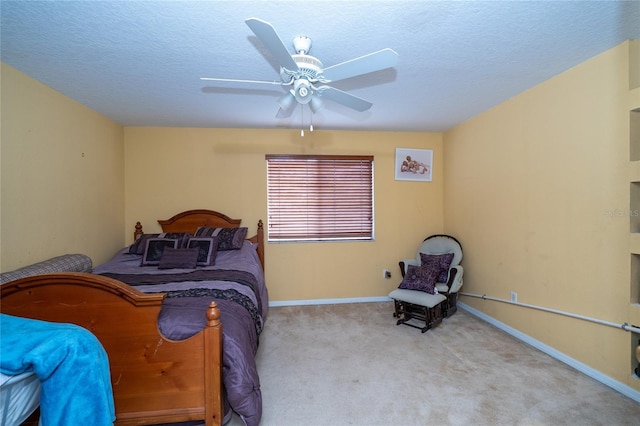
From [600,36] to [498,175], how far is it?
147 cm

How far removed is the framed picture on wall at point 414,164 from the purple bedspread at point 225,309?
2517 millimetres

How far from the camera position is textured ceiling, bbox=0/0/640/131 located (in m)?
1.58

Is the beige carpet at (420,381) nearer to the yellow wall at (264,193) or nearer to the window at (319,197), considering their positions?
the yellow wall at (264,193)

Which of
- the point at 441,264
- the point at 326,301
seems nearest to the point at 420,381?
the point at 441,264

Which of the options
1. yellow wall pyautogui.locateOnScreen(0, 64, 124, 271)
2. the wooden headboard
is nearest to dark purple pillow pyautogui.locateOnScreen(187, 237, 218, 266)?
the wooden headboard

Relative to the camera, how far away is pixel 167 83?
8.07 feet

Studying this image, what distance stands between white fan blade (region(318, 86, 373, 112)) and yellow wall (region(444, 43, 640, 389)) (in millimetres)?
1698

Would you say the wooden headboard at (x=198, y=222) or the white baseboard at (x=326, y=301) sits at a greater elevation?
the wooden headboard at (x=198, y=222)

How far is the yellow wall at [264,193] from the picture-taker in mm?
3777

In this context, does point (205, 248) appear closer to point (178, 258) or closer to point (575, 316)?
point (178, 258)

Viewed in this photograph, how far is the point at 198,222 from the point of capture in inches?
148

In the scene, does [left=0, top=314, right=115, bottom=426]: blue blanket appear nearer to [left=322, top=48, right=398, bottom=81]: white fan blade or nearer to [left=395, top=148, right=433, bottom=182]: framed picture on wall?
[left=322, top=48, right=398, bottom=81]: white fan blade

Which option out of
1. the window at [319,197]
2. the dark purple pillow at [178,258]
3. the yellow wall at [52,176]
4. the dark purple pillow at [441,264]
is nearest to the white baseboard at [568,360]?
the dark purple pillow at [441,264]

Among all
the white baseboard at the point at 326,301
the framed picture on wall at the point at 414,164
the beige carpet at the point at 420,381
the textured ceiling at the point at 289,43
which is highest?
the textured ceiling at the point at 289,43
